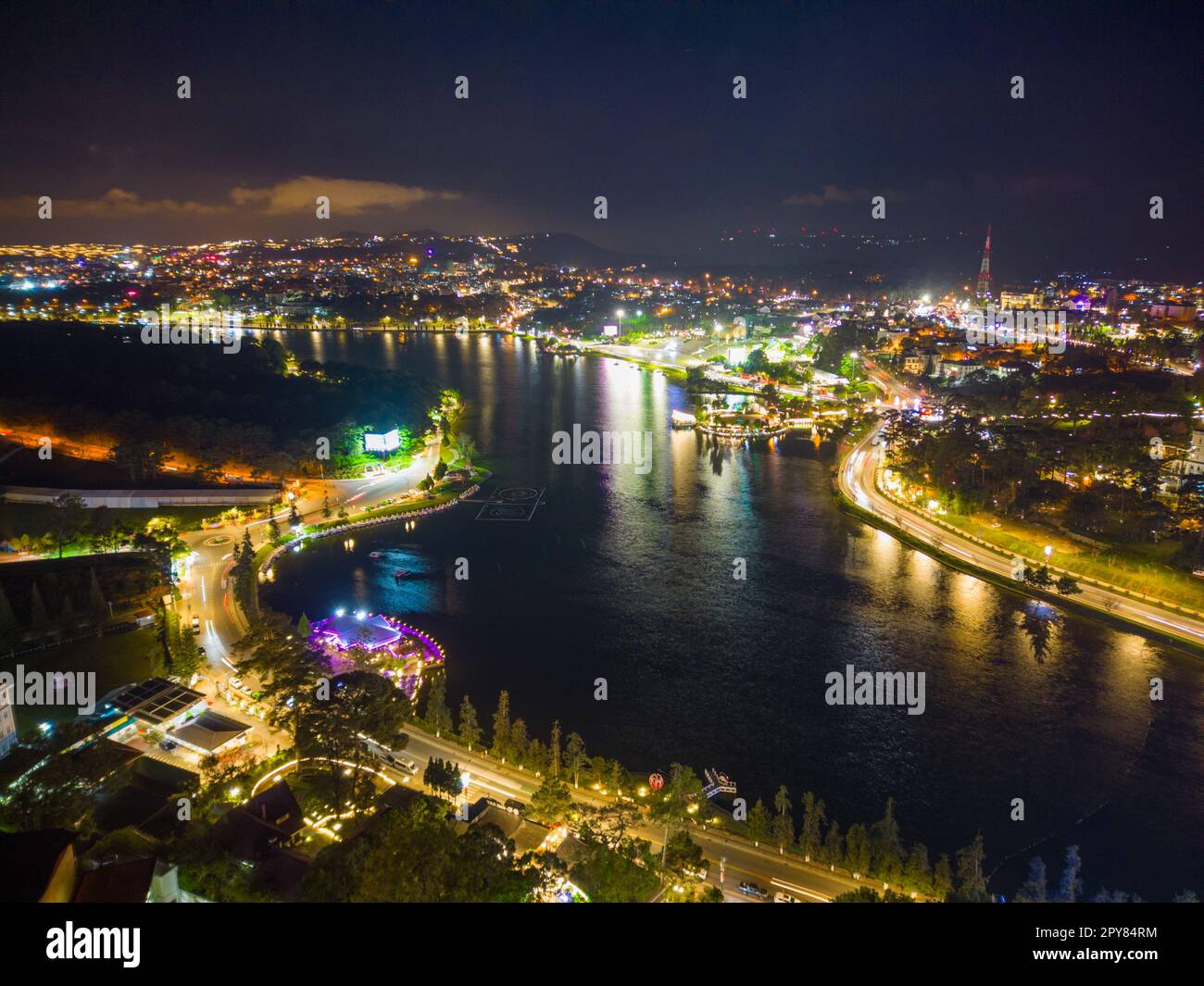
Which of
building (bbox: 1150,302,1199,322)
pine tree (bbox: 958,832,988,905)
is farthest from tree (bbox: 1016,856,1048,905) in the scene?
building (bbox: 1150,302,1199,322)

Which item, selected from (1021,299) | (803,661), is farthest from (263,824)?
(1021,299)

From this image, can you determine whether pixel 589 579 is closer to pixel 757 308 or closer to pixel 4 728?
pixel 4 728

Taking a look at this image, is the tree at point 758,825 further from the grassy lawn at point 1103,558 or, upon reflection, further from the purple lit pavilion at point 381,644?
the grassy lawn at point 1103,558

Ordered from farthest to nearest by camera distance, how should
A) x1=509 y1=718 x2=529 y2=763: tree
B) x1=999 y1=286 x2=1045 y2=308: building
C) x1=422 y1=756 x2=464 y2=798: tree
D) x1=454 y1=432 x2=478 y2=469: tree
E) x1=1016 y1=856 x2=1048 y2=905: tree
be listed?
x1=999 y1=286 x2=1045 y2=308: building, x1=454 y1=432 x2=478 y2=469: tree, x1=509 y1=718 x2=529 y2=763: tree, x1=422 y1=756 x2=464 y2=798: tree, x1=1016 y1=856 x2=1048 y2=905: tree

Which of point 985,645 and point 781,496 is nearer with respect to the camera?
point 985,645

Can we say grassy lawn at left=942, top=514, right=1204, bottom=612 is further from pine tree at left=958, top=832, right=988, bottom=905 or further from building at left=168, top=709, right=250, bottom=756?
building at left=168, top=709, right=250, bottom=756

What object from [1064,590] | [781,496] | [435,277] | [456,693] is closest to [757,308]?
[435,277]

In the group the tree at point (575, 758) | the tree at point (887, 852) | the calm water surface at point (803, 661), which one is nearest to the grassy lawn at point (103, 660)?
the calm water surface at point (803, 661)

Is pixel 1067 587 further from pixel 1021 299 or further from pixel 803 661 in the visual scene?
pixel 1021 299
